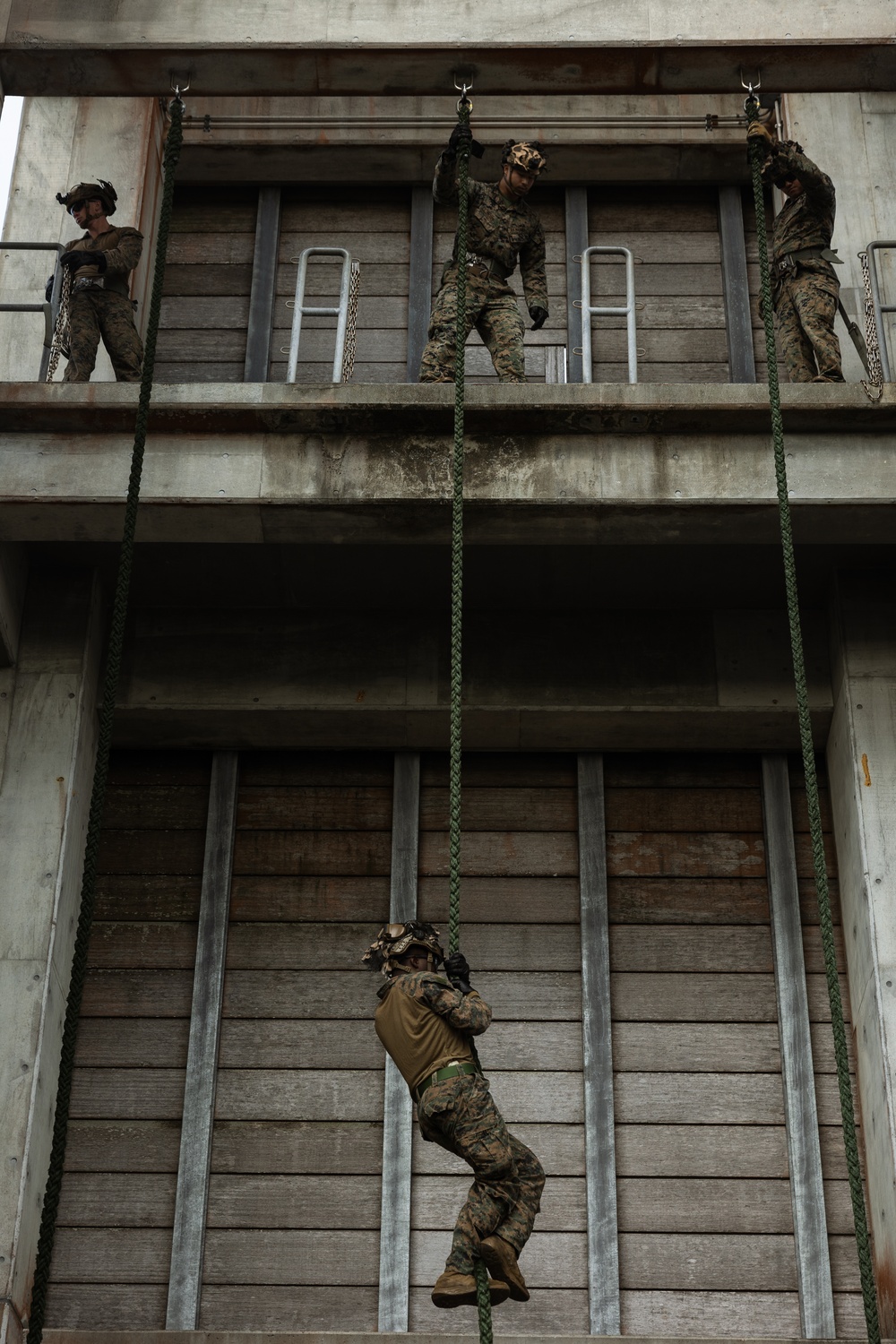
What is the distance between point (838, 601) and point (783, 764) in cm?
120

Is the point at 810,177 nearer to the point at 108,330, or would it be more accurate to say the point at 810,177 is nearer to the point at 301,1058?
the point at 108,330

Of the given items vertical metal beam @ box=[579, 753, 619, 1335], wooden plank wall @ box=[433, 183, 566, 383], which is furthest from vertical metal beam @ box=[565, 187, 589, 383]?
vertical metal beam @ box=[579, 753, 619, 1335]

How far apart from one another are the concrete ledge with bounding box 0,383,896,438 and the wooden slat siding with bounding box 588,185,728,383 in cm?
235

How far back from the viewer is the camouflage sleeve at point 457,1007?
776cm

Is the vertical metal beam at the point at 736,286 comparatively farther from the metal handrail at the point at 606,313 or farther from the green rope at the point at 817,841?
the green rope at the point at 817,841

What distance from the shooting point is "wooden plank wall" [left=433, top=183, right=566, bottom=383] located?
1268 cm

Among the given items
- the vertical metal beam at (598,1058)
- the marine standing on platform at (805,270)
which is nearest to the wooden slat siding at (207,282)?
the marine standing on platform at (805,270)

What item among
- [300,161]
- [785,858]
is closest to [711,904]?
[785,858]

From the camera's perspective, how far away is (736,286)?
42.2 feet

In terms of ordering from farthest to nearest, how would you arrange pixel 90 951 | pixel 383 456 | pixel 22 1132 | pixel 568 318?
pixel 568 318 < pixel 90 951 < pixel 383 456 < pixel 22 1132

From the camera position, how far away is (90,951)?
11.0 m

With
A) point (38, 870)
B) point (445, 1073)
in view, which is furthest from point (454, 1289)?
point (38, 870)

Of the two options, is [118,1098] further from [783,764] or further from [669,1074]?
[783,764]

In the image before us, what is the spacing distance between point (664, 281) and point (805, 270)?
6.94 feet
